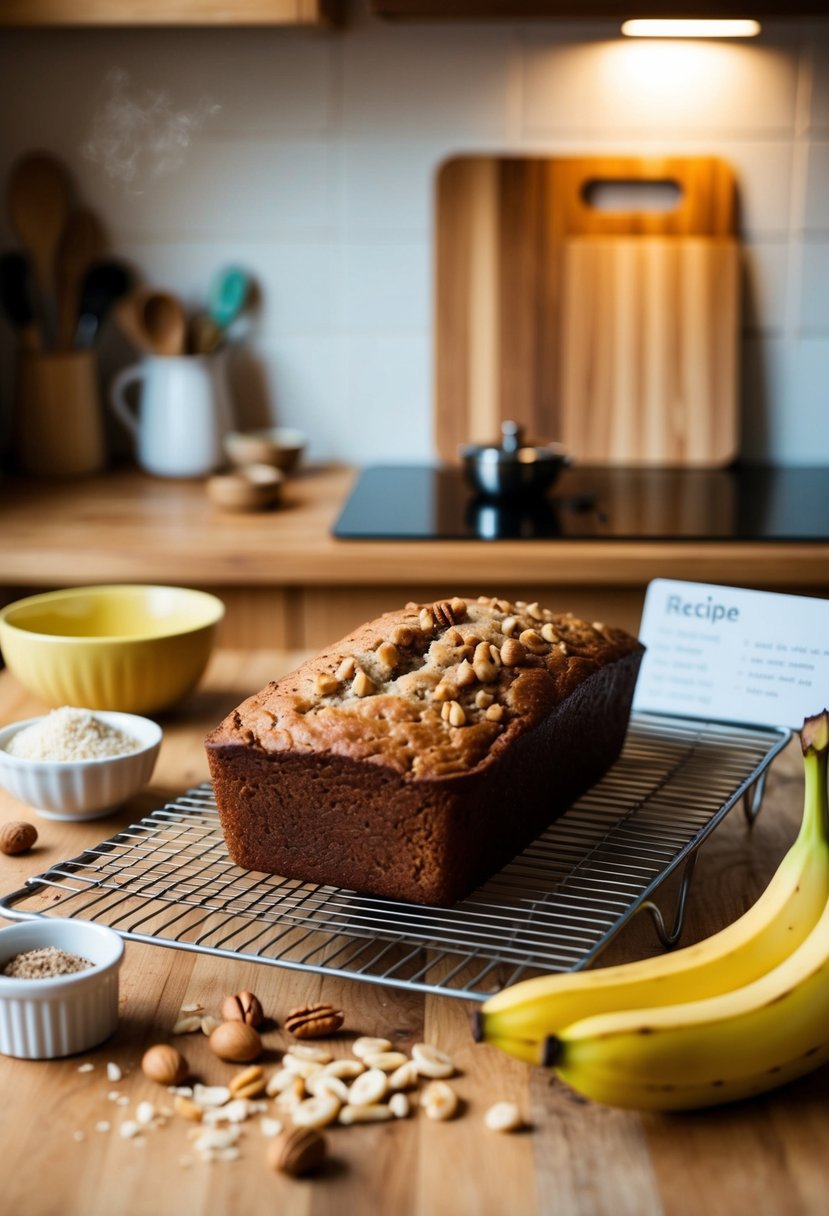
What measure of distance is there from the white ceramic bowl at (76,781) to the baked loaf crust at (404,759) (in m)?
0.15

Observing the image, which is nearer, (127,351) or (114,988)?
(114,988)

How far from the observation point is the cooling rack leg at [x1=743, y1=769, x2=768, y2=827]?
1174mm

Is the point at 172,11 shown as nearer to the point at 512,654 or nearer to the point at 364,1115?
the point at 512,654

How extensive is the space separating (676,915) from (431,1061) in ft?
0.77

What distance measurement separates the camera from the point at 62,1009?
803 mm

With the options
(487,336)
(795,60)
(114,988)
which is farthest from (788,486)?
(114,988)

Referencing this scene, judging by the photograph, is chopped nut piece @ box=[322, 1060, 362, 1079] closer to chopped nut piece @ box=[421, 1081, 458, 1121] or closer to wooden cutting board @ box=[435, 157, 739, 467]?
chopped nut piece @ box=[421, 1081, 458, 1121]

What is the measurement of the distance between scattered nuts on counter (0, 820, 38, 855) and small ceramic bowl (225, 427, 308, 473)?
4.58 ft

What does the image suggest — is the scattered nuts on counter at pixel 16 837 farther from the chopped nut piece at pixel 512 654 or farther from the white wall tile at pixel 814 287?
the white wall tile at pixel 814 287

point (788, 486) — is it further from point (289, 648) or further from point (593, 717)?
point (593, 717)

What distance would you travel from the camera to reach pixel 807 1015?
30.3 inches

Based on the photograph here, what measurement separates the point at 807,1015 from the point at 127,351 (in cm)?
216

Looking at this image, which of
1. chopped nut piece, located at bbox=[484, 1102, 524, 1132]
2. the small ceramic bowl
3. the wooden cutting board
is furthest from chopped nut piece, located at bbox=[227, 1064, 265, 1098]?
the wooden cutting board

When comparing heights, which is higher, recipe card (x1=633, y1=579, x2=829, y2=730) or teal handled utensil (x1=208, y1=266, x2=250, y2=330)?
teal handled utensil (x1=208, y1=266, x2=250, y2=330)
